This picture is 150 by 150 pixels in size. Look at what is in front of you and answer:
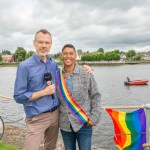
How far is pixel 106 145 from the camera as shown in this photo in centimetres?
1519

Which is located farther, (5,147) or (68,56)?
(5,147)

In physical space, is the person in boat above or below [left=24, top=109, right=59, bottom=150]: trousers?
above

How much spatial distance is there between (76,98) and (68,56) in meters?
0.68

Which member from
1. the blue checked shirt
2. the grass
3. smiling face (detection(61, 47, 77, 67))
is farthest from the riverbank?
smiling face (detection(61, 47, 77, 67))

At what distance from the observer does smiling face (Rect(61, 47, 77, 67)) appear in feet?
15.6

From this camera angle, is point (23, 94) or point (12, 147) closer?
point (23, 94)

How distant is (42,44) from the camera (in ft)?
15.6

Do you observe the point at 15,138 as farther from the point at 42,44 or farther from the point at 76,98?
the point at 42,44

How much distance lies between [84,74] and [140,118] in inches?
71.0

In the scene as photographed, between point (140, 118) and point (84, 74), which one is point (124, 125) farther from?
point (84, 74)

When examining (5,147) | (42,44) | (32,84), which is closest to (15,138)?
(5,147)

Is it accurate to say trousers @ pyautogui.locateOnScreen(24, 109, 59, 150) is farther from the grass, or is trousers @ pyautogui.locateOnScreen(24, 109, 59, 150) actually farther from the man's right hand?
the grass

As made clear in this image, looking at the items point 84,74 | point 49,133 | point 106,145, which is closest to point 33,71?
point 84,74

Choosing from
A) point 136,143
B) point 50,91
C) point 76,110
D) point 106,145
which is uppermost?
point 50,91
